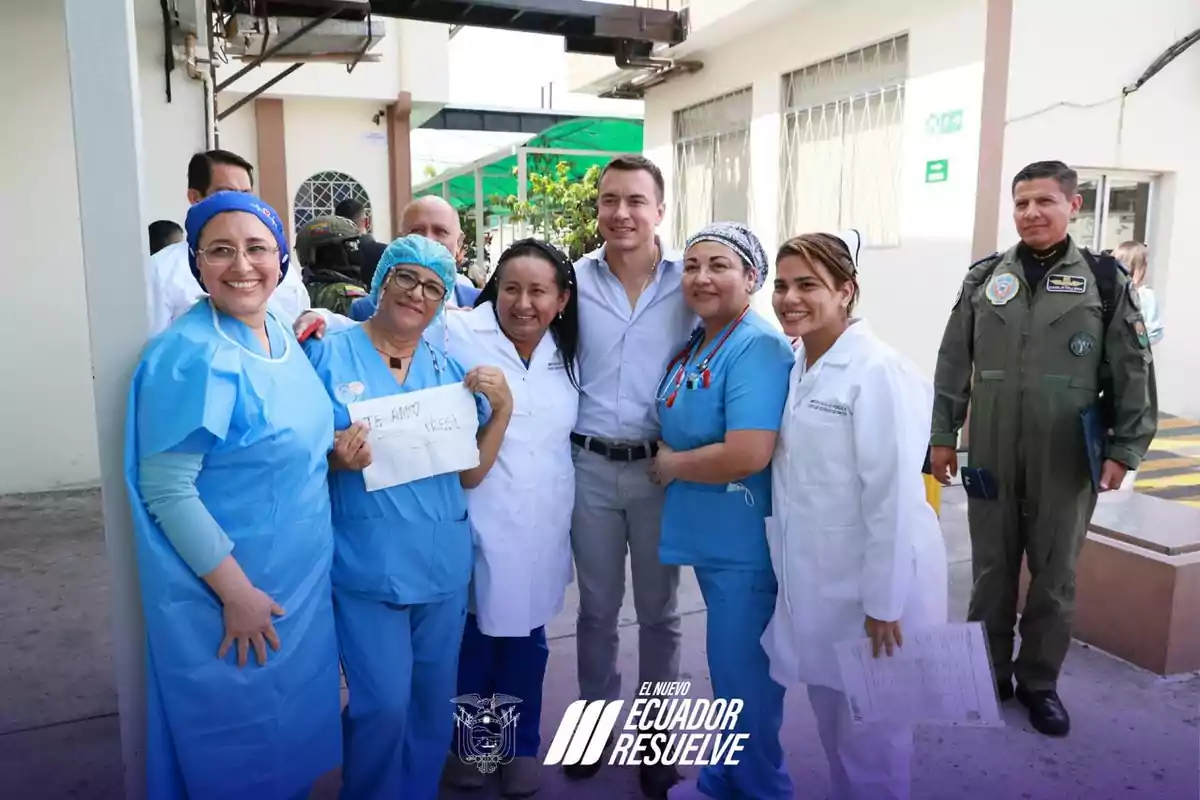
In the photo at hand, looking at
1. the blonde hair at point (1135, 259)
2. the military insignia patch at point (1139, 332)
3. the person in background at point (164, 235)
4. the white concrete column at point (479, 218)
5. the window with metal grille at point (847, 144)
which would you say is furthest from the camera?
the white concrete column at point (479, 218)

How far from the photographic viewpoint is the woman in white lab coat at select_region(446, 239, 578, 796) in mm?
2582

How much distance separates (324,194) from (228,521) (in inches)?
433

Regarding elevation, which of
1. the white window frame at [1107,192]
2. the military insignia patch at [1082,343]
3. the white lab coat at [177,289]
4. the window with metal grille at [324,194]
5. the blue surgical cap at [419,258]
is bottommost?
the military insignia patch at [1082,343]

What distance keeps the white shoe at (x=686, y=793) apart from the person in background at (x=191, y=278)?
7.08 ft

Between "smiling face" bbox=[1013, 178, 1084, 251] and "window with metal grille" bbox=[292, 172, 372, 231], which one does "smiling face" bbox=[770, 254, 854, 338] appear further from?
"window with metal grille" bbox=[292, 172, 372, 231]

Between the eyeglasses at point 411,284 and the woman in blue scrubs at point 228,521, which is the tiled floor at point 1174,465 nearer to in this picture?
the eyeglasses at point 411,284

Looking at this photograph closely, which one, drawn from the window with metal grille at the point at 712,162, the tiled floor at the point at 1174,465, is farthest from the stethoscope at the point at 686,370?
the window with metal grille at the point at 712,162

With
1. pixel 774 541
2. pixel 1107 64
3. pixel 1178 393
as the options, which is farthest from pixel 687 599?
pixel 1178 393

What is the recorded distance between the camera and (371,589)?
2.26 m

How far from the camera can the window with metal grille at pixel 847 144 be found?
285 inches

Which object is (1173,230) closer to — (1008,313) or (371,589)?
(1008,313)

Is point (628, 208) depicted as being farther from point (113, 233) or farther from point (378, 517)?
point (113, 233)

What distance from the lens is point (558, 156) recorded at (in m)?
14.6

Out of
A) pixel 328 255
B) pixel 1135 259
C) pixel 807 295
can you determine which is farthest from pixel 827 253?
pixel 1135 259
